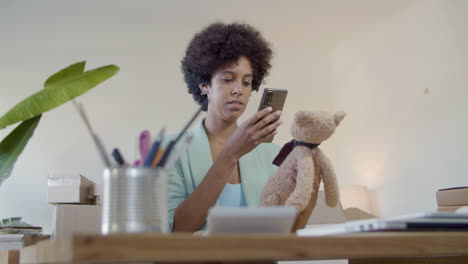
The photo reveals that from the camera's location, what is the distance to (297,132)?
75 centimetres

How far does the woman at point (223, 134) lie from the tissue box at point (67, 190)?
51 cm

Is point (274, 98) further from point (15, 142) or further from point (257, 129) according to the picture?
point (15, 142)

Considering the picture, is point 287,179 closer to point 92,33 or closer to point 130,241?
point 130,241

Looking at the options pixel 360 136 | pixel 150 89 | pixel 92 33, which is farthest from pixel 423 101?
pixel 92 33

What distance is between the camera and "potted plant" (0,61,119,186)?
844 mm

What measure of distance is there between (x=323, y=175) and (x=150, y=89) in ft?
9.97

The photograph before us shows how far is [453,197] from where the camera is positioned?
1.20 m

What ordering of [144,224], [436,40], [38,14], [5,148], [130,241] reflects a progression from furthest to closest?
[38,14], [436,40], [5,148], [144,224], [130,241]

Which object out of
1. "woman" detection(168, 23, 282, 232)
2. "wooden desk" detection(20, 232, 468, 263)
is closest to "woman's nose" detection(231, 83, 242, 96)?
"woman" detection(168, 23, 282, 232)

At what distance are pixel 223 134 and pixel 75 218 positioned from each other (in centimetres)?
47

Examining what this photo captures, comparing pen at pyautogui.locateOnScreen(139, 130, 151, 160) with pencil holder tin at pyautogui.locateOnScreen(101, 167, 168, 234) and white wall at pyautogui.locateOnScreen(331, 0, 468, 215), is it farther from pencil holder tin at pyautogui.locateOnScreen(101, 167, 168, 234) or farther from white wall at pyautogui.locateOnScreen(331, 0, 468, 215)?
white wall at pyautogui.locateOnScreen(331, 0, 468, 215)

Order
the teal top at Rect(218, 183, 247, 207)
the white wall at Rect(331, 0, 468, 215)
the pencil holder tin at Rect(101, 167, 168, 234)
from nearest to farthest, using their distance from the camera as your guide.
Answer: the pencil holder tin at Rect(101, 167, 168, 234) → the teal top at Rect(218, 183, 247, 207) → the white wall at Rect(331, 0, 468, 215)

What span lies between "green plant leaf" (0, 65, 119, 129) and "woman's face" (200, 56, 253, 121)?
0.41 metres

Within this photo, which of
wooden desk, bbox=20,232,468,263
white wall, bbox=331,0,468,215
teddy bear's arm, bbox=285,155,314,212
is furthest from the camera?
white wall, bbox=331,0,468,215
